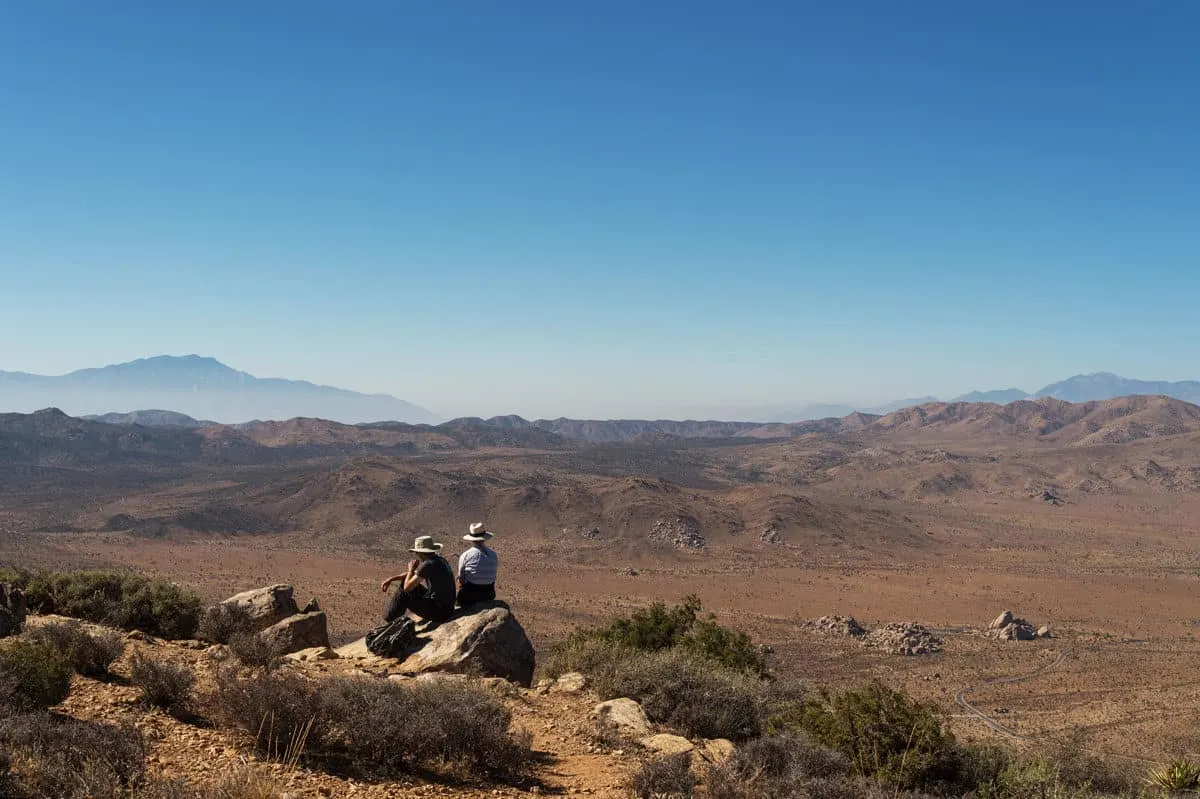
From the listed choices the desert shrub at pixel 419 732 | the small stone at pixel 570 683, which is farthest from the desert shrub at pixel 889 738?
the small stone at pixel 570 683

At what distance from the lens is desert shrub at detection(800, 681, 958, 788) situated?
7207 mm

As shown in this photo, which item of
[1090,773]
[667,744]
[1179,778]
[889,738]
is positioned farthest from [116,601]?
[1179,778]

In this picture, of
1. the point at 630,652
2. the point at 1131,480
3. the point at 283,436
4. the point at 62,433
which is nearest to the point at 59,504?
the point at 62,433

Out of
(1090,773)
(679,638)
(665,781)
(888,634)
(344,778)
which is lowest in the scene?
(888,634)

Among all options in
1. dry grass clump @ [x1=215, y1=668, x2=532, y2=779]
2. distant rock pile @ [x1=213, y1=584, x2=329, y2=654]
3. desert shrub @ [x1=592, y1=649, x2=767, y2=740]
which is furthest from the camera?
distant rock pile @ [x1=213, y1=584, x2=329, y2=654]

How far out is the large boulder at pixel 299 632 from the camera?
12.0 meters

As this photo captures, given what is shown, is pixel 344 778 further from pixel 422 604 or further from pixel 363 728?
pixel 422 604

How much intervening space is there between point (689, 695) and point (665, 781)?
10.3ft

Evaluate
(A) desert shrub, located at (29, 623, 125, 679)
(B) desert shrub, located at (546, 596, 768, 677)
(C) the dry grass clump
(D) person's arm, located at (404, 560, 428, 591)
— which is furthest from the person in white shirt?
(A) desert shrub, located at (29, 623, 125, 679)

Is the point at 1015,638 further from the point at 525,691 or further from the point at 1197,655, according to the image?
the point at 525,691

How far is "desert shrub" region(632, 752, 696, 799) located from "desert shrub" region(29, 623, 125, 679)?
641 cm

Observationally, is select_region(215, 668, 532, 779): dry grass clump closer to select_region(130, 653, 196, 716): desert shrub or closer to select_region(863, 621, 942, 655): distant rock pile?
select_region(130, 653, 196, 716): desert shrub

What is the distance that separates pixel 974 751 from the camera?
7.91 m

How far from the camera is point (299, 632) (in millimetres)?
12469
